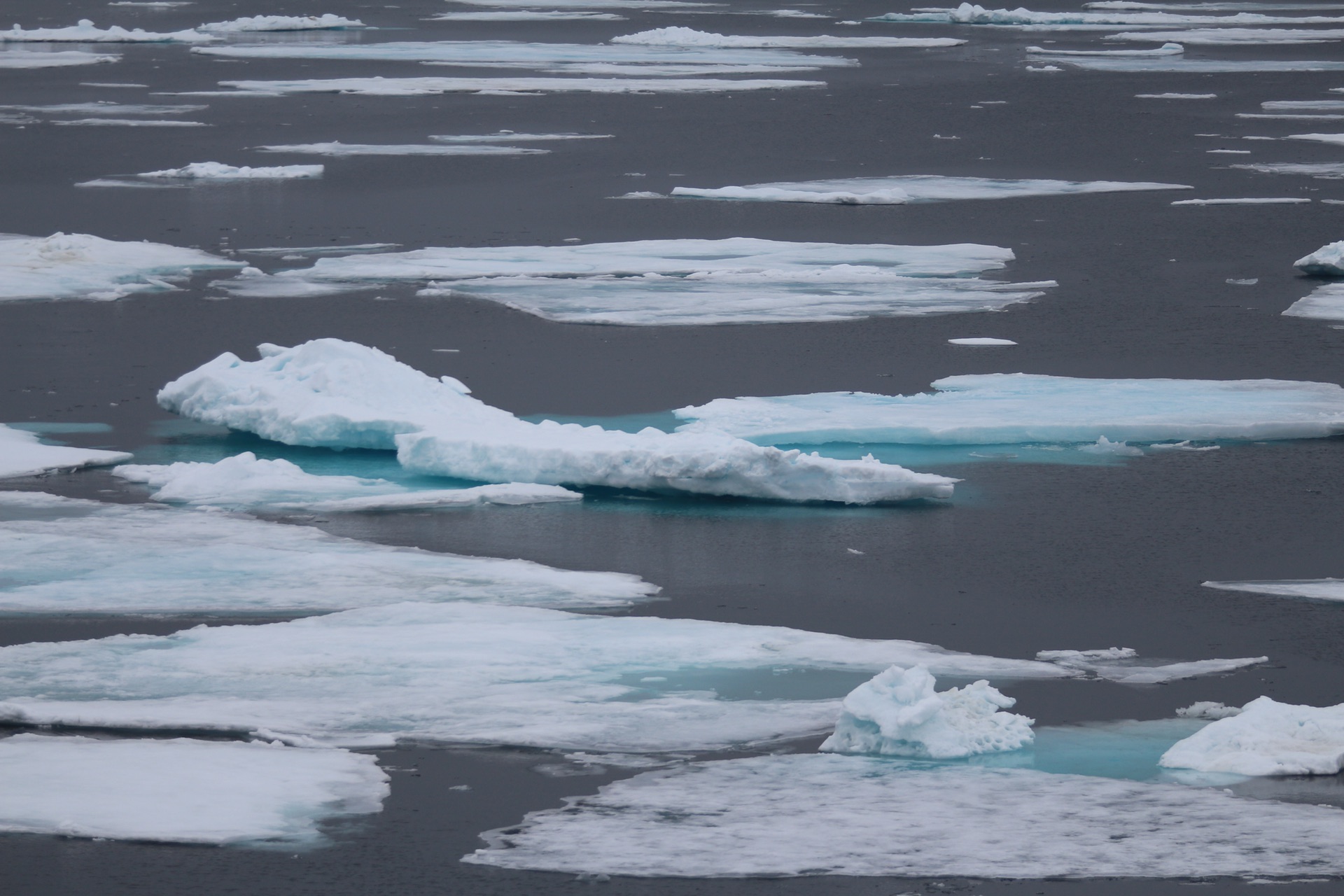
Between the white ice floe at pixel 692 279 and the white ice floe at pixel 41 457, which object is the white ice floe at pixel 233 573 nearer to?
the white ice floe at pixel 41 457

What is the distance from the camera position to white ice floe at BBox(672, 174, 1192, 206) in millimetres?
16484

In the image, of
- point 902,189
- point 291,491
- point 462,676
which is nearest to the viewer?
point 462,676

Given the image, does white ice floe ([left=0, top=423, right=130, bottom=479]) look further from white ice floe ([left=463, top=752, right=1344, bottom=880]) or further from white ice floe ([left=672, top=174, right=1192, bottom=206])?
white ice floe ([left=672, top=174, right=1192, bottom=206])

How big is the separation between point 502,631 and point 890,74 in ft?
72.5

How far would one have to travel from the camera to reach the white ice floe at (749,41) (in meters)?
32.5

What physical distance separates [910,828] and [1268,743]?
1078 mm

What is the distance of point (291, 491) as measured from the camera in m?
8.09

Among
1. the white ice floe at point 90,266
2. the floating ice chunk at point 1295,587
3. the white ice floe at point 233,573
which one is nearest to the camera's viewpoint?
the white ice floe at point 233,573

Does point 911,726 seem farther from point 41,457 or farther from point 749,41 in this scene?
point 749,41

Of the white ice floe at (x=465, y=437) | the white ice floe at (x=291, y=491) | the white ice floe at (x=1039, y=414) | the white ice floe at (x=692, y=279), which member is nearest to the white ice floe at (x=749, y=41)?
the white ice floe at (x=692, y=279)

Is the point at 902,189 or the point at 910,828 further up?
the point at 902,189

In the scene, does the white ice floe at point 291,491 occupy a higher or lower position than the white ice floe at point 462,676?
higher

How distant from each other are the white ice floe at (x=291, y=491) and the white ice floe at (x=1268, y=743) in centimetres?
324

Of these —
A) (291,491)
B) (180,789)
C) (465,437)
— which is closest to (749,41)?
(465,437)
